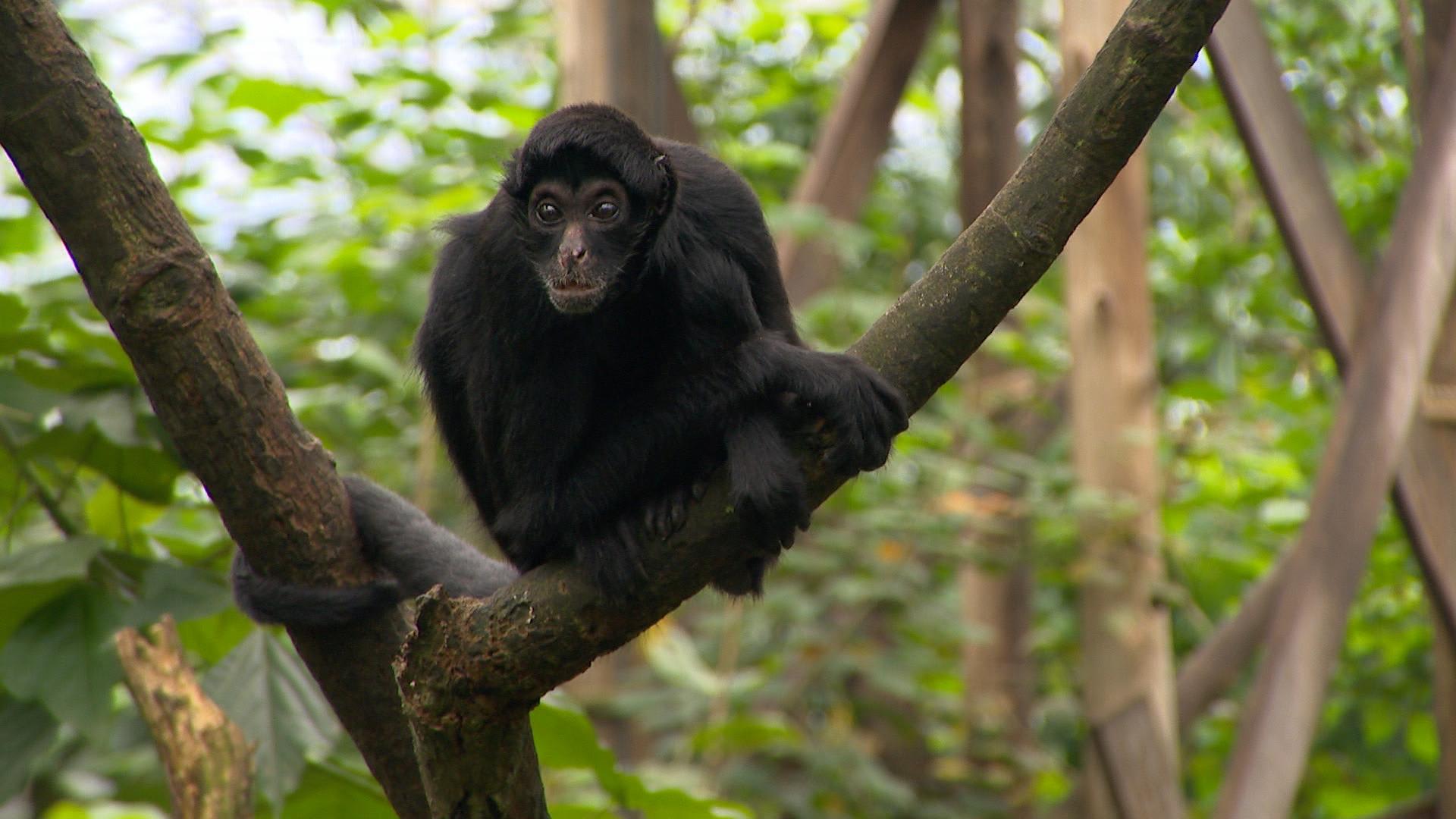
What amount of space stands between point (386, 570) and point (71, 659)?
716 millimetres

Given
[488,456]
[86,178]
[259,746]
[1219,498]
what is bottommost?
[259,746]

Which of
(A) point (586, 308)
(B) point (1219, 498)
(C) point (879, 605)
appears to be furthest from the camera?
(B) point (1219, 498)

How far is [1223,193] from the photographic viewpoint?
6.92 meters

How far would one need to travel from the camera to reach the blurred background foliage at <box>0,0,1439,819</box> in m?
4.13

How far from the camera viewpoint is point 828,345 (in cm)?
553

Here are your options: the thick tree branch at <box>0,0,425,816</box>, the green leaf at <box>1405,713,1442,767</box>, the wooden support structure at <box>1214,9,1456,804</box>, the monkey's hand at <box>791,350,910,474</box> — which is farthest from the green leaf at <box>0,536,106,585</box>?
the green leaf at <box>1405,713,1442,767</box>

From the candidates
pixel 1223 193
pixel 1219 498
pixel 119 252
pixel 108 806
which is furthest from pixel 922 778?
pixel 119 252

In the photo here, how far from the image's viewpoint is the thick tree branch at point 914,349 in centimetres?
201

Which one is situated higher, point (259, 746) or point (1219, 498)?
point (1219, 498)

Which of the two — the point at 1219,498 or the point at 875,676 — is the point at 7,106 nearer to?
the point at 875,676

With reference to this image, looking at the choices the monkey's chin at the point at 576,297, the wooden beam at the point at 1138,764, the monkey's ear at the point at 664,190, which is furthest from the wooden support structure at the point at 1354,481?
the monkey's chin at the point at 576,297

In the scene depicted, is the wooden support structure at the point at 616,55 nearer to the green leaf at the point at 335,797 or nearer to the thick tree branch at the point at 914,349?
the green leaf at the point at 335,797

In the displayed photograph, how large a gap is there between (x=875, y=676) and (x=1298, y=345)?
296 cm

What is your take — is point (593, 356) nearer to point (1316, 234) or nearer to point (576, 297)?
point (576, 297)
